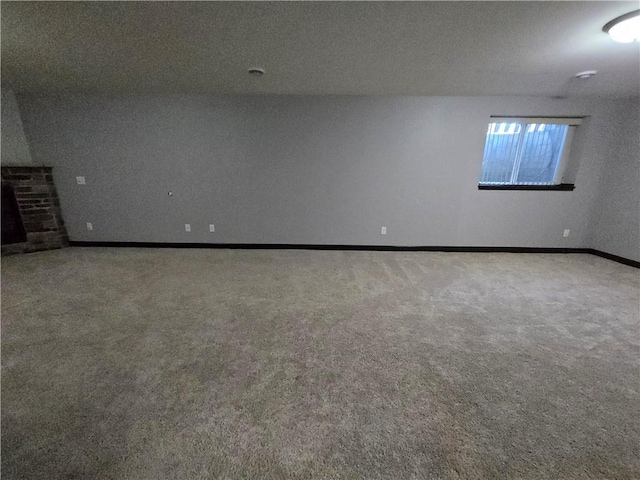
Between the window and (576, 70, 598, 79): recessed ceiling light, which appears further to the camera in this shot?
the window

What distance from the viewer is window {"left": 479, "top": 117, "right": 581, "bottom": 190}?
12.3ft

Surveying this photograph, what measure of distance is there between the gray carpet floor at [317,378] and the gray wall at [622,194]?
36.9 inches

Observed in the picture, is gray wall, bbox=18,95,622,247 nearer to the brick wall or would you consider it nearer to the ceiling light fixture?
the brick wall

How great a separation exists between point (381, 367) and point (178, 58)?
2.98m

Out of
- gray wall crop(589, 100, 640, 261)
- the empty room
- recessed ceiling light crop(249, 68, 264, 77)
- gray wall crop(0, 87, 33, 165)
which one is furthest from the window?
gray wall crop(0, 87, 33, 165)

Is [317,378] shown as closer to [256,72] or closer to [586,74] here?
[256,72]

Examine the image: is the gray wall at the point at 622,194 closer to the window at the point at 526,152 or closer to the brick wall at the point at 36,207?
the window at the point at 526,152

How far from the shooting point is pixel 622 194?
368 cm

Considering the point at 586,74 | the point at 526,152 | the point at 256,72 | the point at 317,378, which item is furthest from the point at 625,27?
the point at 317,378

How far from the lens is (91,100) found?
3.64 metres

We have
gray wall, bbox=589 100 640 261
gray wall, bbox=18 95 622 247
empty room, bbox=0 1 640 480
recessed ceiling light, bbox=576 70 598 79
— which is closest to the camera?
empty room, bbox=0 1 640 480

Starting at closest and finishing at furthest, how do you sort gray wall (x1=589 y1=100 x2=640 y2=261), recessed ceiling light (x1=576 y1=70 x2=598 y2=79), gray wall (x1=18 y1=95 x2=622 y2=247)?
recessed ceiling light (x1=576 y1=70 x2=598 y2=79) < gray wall (x1=589 y1=100 x2=640 y2=261) < gray wall (x1=18 y1=95 x2=622 y2=247)

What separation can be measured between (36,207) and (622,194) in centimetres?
818

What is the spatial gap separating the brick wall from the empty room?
0.09ft
